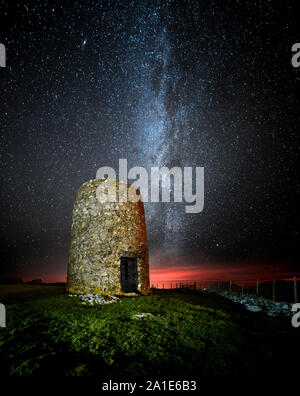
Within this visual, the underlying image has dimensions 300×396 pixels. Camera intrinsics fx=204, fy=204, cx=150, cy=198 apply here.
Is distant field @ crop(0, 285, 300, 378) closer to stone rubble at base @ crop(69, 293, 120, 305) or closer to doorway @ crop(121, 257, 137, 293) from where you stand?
stone rubble at base @ crop(69, 293, 120, 305)

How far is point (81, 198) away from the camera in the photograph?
10789mm

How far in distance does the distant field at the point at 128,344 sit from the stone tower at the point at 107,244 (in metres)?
1.96

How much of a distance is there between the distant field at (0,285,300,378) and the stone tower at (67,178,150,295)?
196 cm

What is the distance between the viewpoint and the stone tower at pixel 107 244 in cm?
944

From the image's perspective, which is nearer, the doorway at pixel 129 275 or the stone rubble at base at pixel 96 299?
the stone rubble at base at pixel 96 299

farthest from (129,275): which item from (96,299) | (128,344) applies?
(128,344)

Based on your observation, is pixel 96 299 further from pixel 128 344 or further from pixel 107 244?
pixel 128 344

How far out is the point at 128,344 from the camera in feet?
16.5

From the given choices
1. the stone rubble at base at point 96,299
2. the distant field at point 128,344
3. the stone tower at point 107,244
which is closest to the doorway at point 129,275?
the stone tower at point 107,244

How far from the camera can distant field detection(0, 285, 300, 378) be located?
13.4 ft

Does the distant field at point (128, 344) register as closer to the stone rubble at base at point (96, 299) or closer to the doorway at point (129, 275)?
the stone rubble at base at point (96, 299)
